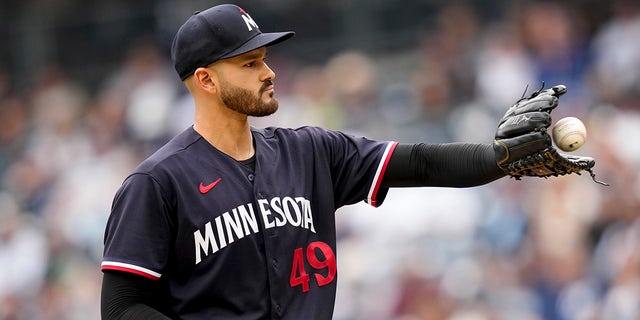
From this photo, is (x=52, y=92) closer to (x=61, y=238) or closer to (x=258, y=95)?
(x=61, y=238)

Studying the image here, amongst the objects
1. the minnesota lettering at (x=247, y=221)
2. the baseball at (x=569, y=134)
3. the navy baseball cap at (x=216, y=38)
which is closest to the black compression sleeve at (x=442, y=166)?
the baseball at (x=569, y=134)

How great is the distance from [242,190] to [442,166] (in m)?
0.66

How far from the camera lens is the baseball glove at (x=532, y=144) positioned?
3.25 meters

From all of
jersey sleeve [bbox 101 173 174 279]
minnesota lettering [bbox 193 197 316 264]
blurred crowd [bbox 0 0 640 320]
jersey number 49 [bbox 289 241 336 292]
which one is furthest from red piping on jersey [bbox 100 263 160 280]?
blurred crowd [bbox 0 0 640 320]

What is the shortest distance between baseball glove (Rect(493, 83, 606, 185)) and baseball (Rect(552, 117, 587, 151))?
0.11ft

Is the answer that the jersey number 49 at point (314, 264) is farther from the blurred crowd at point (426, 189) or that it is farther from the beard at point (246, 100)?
the blurred crowd at point (426, 189)

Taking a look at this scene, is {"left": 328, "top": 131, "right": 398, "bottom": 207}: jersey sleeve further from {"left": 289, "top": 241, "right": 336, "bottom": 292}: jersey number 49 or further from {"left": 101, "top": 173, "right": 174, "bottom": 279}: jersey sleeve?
{"left": 101, "top": 173, "right": 174, "bottom": 279}: jersey sleeve

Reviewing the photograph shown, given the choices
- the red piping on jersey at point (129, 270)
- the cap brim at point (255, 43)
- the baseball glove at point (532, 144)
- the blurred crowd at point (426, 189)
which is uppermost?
the cap brim at point (255, 43)

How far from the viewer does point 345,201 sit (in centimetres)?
376

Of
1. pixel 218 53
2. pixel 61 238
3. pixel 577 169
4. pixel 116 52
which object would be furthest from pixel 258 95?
pixel 116 52

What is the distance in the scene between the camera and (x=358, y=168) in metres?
3.72

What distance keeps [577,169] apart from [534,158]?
0.14m

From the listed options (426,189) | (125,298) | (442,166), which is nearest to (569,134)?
(442,166)

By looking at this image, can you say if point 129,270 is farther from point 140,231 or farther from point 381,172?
point 381,172
